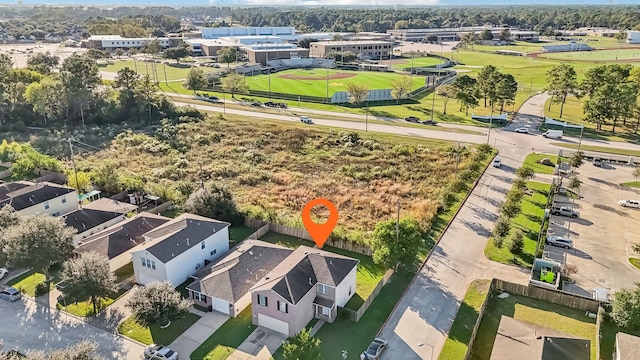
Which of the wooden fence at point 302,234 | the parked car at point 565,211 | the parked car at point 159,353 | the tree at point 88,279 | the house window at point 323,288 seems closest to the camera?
the parked car at point 159,353

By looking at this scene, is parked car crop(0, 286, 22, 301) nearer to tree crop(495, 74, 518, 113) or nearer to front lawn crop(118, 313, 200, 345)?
front lawn crop(118, 313, 200, 345)

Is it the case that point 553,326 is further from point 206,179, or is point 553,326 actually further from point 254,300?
point 206,179

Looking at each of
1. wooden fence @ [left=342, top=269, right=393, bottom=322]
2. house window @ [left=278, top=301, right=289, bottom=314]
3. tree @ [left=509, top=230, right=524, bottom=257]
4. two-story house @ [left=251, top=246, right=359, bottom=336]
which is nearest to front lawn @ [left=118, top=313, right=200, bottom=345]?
two-story house @ [left=251, top=246, right=359, bottom=336]

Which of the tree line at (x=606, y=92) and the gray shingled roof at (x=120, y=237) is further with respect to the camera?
the tree line at (x=606, y=92)

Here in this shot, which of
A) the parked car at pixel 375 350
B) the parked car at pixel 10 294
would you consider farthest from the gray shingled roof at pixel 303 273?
the parked car at pixel 10 294

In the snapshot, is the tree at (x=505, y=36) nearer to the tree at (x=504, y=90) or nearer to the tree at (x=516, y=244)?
the tree at (x=504, y=90)

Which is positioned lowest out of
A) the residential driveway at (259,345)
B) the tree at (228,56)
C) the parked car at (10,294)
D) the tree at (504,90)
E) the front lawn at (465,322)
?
the residential driveway at (259,345)

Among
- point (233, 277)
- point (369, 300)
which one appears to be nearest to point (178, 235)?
point (233, 277)

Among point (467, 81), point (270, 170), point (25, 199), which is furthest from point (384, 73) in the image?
point (25, 199)
